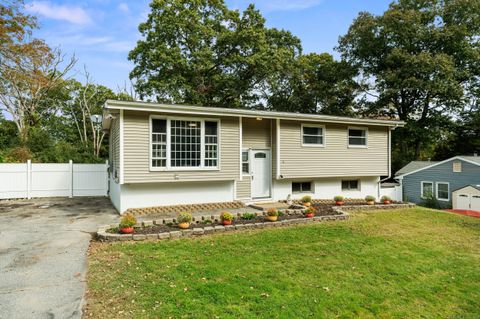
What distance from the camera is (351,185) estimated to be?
13516 mm

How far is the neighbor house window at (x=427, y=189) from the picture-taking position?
21.5m

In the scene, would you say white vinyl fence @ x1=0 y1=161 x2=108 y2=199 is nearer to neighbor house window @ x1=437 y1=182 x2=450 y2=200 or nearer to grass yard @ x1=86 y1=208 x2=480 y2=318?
grass yard @ x1=86 y1=208 x2=480 y2=318

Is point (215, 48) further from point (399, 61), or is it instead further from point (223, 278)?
point (223, 278)

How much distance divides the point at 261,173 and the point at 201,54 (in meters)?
13.9

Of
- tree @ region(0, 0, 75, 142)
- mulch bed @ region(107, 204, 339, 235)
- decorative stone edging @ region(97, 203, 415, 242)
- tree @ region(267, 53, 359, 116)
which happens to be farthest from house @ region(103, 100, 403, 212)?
tree @ region(267, 53, 359, 116)

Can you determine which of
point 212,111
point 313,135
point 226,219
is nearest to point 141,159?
point 212,111

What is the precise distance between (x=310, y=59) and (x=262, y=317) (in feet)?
95.0

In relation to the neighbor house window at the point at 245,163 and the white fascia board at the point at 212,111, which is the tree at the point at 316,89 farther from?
the neighbor house window at the point at 245,163

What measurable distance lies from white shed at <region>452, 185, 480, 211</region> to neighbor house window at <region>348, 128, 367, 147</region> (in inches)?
397

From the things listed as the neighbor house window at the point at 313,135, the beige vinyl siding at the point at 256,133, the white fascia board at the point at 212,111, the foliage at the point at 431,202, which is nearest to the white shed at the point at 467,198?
the foliage at the point at 431,202

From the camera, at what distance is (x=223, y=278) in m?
4.38

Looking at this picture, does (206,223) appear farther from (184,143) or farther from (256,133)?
(256,133)

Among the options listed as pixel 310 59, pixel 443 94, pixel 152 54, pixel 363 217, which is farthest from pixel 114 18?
pixel 443 94

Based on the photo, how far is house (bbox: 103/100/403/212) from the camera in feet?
29.1
